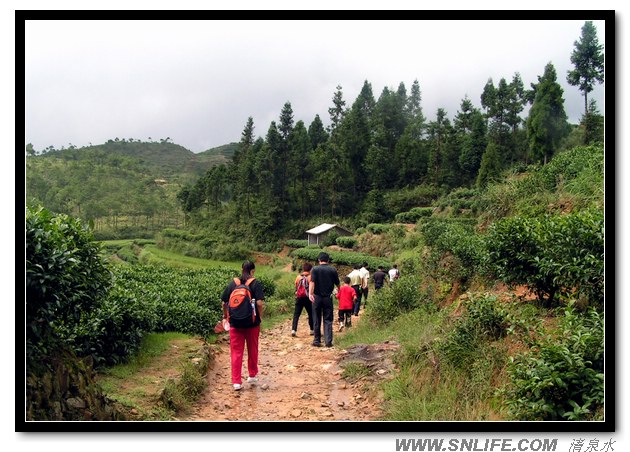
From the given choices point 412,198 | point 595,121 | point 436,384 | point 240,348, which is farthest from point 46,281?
point 412,198

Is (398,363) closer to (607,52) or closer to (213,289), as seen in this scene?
(607,52)

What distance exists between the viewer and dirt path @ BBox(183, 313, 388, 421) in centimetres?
446

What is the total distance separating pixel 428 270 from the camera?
41.5 feet

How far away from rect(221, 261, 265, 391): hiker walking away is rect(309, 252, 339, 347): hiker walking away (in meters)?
1.91

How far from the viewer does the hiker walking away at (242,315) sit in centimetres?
524

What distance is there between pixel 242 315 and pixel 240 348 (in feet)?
1.38

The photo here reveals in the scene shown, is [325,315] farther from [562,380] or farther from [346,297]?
[562,380]

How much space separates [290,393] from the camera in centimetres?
517

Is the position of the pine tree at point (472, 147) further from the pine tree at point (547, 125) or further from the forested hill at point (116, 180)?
the forested hill at point (116, 180)

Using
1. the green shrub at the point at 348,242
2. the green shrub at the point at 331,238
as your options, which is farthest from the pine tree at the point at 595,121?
the green shrub at the point at 331,238

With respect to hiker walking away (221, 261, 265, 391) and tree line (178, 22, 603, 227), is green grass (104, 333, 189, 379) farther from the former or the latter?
tree line (178, 22, 603, 227)

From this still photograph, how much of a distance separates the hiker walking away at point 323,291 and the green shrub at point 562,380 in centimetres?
369

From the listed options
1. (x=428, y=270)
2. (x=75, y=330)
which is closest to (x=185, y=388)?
(x=75, y=330)

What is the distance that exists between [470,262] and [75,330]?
766 centimetres
